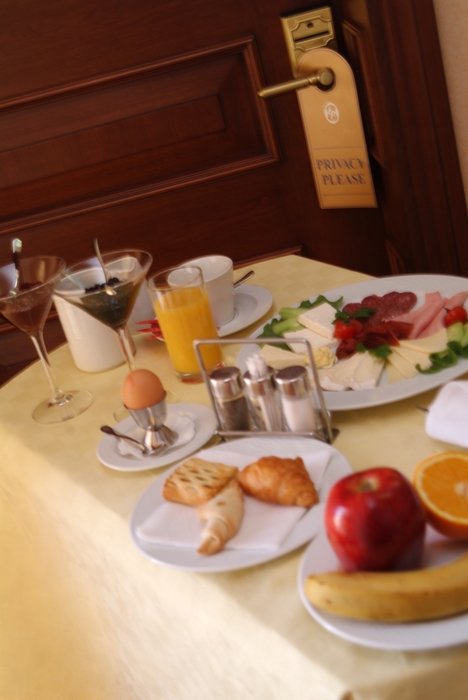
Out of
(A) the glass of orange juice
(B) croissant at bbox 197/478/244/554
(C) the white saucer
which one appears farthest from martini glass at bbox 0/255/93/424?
(B) croissant at bbox 197/478/244/554

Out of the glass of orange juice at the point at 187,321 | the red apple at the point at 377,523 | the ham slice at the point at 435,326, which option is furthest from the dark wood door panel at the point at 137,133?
the red apple at the point at 377,523

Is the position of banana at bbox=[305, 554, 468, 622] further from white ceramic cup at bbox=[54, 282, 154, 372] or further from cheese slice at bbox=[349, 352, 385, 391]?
white ceramic cup at bbox=[54, 282, 154, 372]

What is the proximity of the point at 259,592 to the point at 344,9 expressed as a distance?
1800 millimetres

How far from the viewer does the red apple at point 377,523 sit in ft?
1.98

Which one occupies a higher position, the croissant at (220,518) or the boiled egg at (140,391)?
the boiled egg at (140,391)

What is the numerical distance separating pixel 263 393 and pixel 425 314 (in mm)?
334

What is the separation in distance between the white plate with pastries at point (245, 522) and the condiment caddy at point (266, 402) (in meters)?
0.03

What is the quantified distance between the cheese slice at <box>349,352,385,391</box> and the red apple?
0.35m

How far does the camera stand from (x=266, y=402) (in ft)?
2.96

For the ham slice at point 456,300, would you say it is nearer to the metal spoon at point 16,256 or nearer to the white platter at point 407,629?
the white platter at point 407,629

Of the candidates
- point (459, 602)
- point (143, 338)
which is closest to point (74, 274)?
point (143, 338)

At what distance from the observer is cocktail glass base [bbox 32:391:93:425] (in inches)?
46.9

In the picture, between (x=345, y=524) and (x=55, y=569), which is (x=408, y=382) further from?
(x=55, y=569)

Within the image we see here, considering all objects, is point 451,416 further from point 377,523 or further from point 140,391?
point 140,391
